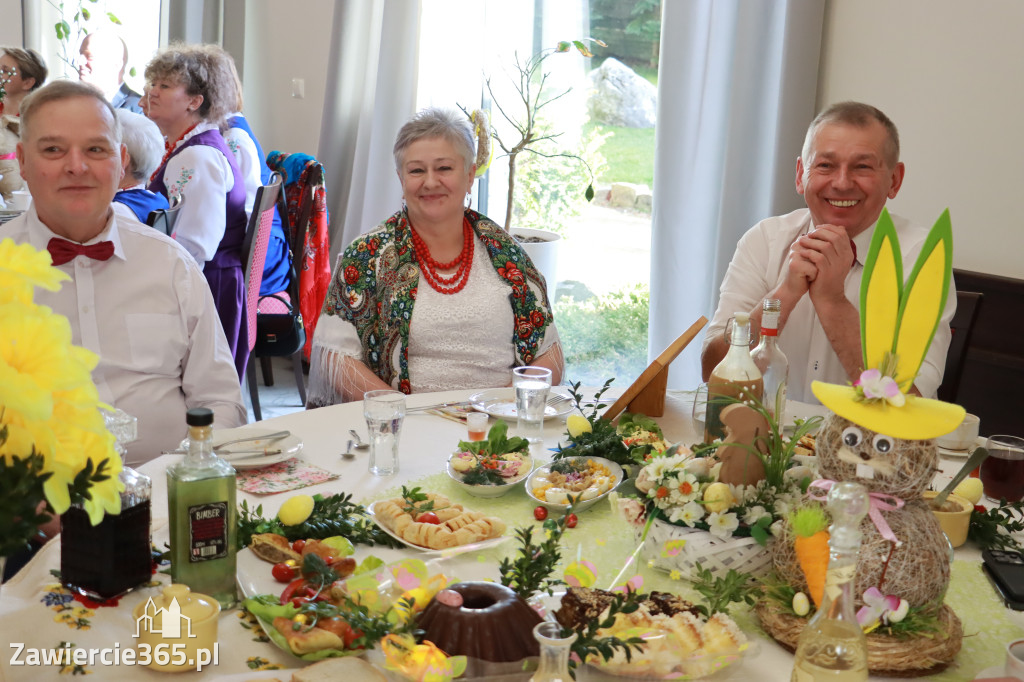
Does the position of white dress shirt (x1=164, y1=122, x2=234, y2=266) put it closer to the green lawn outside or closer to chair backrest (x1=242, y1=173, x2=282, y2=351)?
chair backrest (x1=242, y1=173, x2=282, y2=351)

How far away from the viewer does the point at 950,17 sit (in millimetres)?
3174

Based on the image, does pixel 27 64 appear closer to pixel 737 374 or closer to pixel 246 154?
pixel 246 154

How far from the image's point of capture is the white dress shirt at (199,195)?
3.56m

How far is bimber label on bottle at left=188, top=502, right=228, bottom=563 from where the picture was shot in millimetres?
1118

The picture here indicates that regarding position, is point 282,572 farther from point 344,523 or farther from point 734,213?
point 734,213

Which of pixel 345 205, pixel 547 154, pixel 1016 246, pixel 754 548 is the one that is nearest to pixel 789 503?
pixel 754 548

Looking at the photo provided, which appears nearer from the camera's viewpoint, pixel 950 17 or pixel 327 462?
pixel 327 462

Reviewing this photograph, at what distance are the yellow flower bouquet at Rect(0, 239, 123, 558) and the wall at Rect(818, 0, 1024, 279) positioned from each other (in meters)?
3.08

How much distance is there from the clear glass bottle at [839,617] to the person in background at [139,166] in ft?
9.87

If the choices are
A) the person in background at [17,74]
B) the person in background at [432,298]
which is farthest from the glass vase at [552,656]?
the person in background at [17,74]

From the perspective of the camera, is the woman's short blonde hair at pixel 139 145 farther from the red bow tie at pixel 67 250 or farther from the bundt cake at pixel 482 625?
the bundt cake at pixel 482 625

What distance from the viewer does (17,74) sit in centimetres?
523

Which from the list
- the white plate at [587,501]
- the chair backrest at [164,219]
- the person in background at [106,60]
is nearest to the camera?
the white plate at [587,501]

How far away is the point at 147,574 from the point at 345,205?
159 inches
